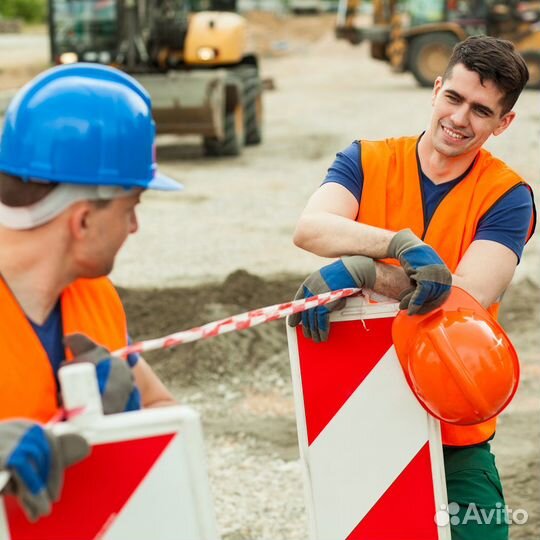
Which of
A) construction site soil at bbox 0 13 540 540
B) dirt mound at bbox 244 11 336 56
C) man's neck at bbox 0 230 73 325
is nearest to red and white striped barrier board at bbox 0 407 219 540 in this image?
man's neck at bbox 0 230 73 325

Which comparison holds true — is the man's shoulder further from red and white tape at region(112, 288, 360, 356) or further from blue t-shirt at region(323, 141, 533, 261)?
red and white tape at region(112, 288, 360, 356)

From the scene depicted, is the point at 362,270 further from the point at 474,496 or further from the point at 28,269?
the point at 28,269

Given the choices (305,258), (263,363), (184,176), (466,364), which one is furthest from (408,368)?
(184,176)

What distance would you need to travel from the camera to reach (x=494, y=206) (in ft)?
11.0

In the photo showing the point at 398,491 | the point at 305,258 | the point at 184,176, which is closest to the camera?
the point at 398,491

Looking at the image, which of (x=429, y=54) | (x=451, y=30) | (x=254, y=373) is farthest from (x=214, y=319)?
(x=429, y=54)

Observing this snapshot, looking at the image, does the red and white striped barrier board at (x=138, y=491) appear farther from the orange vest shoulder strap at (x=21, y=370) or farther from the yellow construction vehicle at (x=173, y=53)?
the yellow construction vehicle at (x=173, y=53)

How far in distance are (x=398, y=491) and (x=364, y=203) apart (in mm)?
883

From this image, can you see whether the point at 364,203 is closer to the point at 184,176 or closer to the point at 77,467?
the point at 77,467

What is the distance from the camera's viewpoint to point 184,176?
15742mm

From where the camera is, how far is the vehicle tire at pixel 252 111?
18750 millimetres

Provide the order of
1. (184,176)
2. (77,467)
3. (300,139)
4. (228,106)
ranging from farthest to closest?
(300,139) → (228,106) → (184,176) → (77,467)

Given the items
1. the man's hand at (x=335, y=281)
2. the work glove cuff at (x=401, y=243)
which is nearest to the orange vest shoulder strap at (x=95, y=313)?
the man's hand at (x=335, y=281)

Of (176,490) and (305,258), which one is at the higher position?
(176,490)
